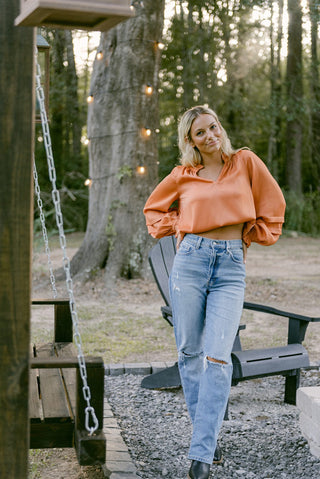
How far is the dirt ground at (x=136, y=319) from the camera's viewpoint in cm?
357

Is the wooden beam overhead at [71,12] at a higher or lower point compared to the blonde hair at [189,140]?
higher

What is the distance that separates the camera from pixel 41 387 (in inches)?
132

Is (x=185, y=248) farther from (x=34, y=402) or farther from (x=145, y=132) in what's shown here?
(x=145, y=132)

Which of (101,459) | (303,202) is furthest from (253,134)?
(101,459)

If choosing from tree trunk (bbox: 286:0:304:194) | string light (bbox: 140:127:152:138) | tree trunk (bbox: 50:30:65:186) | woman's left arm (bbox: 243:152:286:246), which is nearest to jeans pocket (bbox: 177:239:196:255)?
woman's left arm (bbox: 243:152:286:246)

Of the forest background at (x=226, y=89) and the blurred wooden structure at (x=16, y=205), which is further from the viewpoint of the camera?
the forest background at (x=226, y=89)

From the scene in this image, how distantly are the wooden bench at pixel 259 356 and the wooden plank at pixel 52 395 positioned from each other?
114cm

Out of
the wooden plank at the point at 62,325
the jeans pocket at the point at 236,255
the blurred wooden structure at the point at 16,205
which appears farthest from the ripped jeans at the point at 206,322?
the blurred wooden structure at the point at 16,205

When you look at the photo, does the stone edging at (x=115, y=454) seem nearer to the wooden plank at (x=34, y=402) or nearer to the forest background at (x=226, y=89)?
the wooden plank at (x=34, y=402)

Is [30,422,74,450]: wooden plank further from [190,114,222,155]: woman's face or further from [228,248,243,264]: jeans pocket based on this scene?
[190,114,222,155]: woman's face

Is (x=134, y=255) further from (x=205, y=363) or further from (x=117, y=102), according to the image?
(x=205, y=363)

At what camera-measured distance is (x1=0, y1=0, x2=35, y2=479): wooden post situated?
2.12 m

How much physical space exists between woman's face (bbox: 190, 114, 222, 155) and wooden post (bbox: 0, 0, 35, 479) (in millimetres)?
1445

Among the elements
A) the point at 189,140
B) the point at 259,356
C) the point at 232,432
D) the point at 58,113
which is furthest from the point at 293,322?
the point at 58,113
